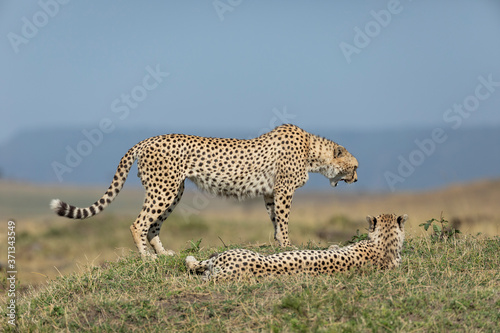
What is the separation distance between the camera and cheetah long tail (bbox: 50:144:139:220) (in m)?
7.28

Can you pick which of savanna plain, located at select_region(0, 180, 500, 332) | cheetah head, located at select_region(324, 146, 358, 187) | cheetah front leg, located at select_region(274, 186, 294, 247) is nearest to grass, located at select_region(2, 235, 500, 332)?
savanna plain, located at select_region(0, 180, 500, 332)

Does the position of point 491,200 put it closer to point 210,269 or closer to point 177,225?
point 177,225

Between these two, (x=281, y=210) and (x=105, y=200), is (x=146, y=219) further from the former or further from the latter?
(x=281, y=210)

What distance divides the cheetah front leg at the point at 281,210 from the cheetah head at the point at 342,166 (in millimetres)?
784

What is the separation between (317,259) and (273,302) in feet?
2.92

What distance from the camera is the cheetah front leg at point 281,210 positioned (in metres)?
7.93

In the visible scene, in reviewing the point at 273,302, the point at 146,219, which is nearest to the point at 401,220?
the point at 273,302

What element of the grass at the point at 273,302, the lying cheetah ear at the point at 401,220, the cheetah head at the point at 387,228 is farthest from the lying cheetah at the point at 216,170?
the lying cheetah ear at the point at 401,220

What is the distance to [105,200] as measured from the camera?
25.1 ft

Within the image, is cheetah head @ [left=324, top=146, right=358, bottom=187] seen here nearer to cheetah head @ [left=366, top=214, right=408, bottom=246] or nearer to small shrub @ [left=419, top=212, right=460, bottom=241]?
small shrub @ [left=419, top=212, right=460, bottom=241]

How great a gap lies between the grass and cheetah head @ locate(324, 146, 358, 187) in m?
2.15

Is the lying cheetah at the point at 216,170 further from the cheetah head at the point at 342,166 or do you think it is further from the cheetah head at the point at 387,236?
the cheetah head at the point at 387,236

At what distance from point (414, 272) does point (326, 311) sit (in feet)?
5.29

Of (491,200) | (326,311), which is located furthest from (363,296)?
(491,200)
